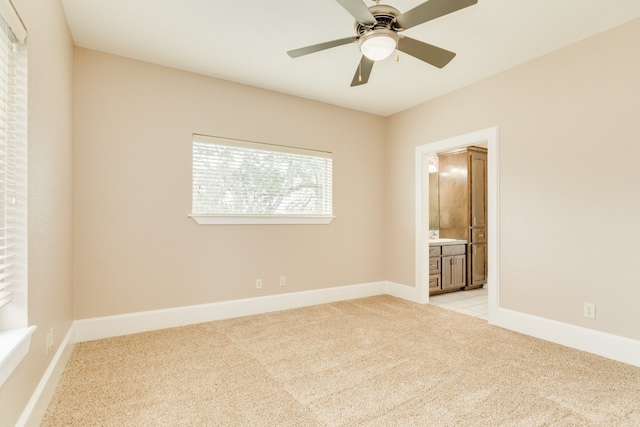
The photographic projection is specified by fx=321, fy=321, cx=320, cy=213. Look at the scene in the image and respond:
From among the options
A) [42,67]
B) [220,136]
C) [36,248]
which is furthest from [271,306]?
[42,67]

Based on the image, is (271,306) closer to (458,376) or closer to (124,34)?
(458,376)

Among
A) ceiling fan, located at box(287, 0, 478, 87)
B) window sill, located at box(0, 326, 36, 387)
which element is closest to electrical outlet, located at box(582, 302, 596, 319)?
ceiling fan, located at box(287, 0, 478, 87)

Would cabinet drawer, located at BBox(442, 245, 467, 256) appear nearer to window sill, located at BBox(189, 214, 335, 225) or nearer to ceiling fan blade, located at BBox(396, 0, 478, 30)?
window sill, located at BBox(189, 214, 335, 225)

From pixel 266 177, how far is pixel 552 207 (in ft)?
9.95

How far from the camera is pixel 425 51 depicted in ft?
7.25

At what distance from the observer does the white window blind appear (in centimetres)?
147

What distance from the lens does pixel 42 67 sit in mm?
1922

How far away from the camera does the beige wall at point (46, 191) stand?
65.5 inches

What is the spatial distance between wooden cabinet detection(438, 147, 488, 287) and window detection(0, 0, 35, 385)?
5125 millimetres

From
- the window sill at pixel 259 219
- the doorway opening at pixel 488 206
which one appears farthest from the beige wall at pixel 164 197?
the doorway opening at pixel 488 206

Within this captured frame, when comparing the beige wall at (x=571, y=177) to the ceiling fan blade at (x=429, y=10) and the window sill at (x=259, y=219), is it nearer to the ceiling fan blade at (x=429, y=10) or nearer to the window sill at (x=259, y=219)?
the ceiling fan blade at (x=429, y=10)

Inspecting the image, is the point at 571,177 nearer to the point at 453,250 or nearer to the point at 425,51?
the point at 425,51

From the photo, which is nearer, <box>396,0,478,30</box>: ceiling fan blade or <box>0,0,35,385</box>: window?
<box>0,0,35,385</box>: window

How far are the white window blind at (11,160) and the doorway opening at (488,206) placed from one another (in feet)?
12.5
